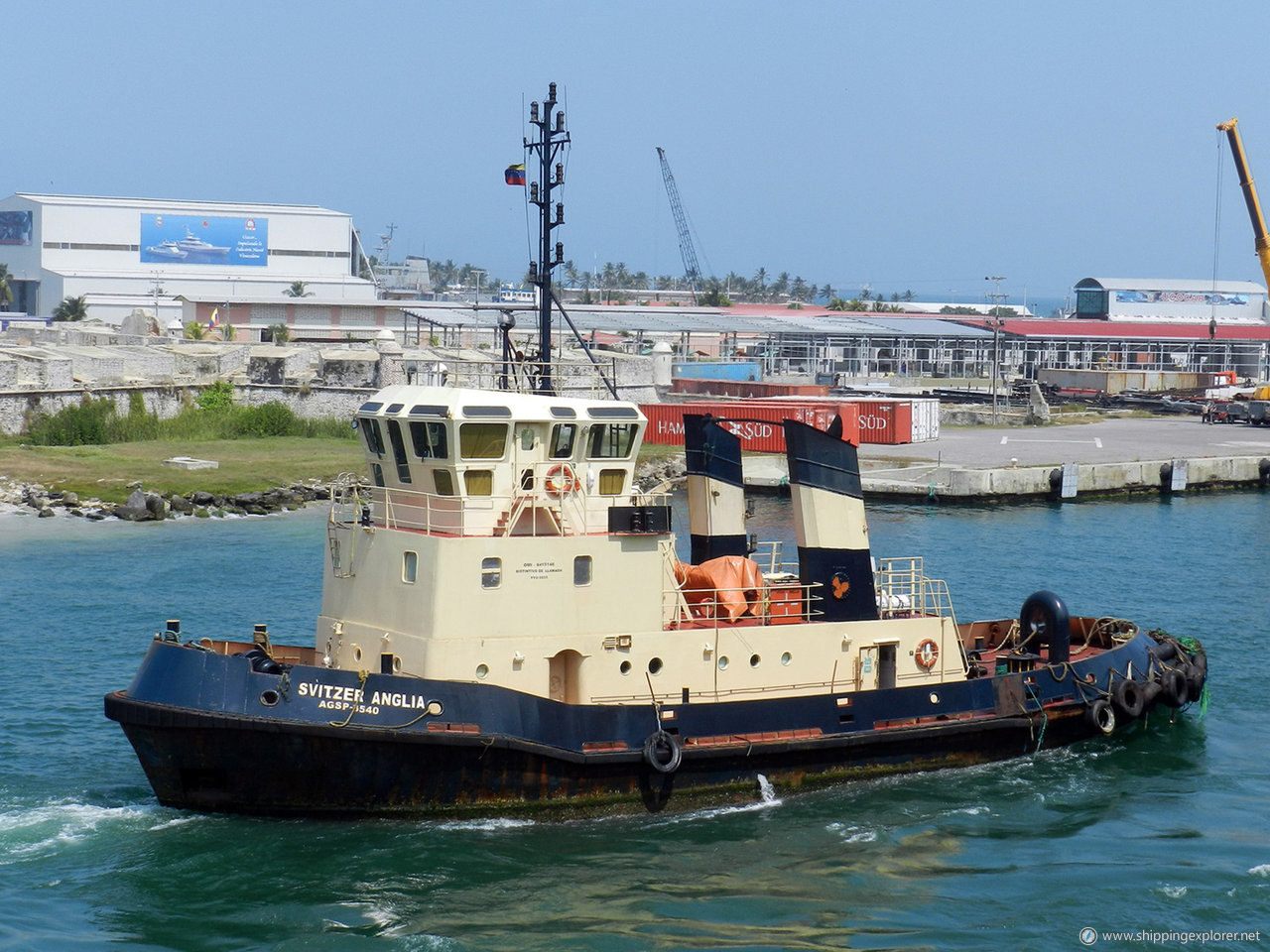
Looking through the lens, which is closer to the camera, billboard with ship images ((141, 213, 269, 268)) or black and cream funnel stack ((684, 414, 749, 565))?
black and cream funnel stack ((684, 414, 749, 565))

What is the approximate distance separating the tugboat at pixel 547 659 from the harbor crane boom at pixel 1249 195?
177 ft

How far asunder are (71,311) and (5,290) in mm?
13069

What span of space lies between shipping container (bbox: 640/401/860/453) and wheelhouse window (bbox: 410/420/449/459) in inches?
1209

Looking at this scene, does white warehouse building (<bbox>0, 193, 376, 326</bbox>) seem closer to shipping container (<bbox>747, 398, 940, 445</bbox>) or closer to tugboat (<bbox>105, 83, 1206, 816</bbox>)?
shipping container (<bbox>747, 398, 940, 445</bbox>)

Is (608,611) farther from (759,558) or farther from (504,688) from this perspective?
(759,558)

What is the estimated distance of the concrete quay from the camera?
41719 mm

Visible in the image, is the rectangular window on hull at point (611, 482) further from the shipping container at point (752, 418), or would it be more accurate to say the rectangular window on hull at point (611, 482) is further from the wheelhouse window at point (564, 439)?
the shipping container at point (752, 418)

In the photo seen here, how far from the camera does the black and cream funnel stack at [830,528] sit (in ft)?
52.9

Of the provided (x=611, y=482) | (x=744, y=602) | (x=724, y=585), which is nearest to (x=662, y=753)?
(x=744, y=602)

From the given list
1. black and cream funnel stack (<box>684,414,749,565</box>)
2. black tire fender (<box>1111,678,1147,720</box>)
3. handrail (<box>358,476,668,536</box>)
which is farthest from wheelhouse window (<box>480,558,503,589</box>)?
black tire fender (<box>1111,678,1147,720</box>)

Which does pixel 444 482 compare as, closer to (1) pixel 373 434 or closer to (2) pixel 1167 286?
(1) pixel 373 434

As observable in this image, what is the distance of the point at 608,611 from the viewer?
48.4 ft

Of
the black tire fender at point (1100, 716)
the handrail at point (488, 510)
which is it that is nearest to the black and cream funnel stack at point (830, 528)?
the handrail at point (488, 510)

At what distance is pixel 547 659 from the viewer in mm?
14547
